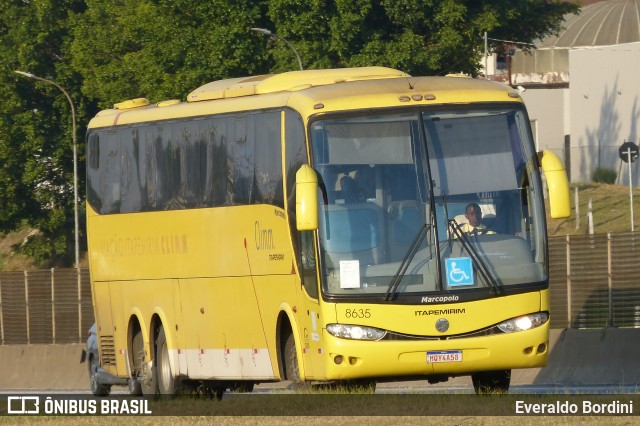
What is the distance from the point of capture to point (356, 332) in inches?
666

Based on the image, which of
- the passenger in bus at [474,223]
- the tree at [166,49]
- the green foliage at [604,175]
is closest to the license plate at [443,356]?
the passenger in bus at [474,223]

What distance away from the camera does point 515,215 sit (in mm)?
17438

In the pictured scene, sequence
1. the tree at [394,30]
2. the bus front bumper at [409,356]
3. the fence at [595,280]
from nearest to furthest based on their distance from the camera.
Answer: the bus front bumper at [409,356] < the fence at [595,280] < the tree at [394,30]

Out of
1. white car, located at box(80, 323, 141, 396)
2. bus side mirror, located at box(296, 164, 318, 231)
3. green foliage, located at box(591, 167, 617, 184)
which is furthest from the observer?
green foliage, located at box(591, 167, 617, 184)

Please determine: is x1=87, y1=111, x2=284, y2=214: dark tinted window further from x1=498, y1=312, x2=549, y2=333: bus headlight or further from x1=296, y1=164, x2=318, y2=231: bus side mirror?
x1=498, y1=312, x2=549, y2=333: bus headlight

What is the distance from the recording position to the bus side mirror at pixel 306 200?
16.7m

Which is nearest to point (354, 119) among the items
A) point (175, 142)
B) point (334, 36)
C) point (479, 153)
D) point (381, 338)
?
point (479, 153)

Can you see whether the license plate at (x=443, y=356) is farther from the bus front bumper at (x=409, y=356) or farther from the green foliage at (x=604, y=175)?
the green foliage at (x=604, y=175)

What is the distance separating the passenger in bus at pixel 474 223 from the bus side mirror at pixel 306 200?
5.25 ft

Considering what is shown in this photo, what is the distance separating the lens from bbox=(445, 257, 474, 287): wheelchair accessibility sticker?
55.8 feet

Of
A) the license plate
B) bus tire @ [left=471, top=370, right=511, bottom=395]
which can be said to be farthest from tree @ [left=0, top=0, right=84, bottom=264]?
the license plate

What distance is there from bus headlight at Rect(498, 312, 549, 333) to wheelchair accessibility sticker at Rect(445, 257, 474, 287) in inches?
22.9

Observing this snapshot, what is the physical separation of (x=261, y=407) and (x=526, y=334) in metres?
2.89

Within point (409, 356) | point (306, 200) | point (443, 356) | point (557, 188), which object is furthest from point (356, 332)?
point (557, 188)
